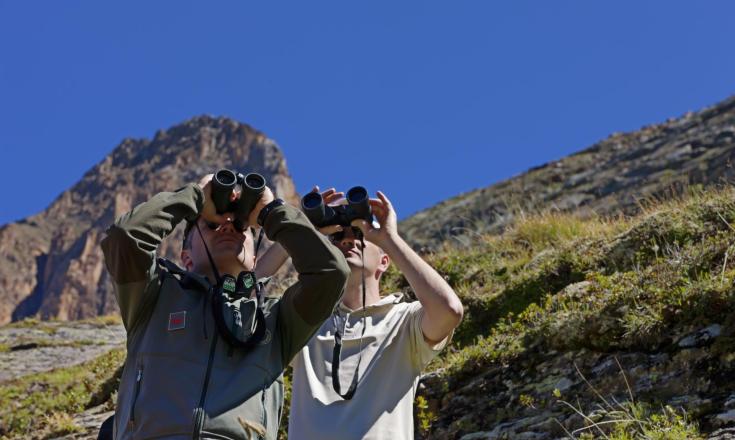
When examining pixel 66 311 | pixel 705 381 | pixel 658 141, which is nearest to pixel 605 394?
pixel 705 381

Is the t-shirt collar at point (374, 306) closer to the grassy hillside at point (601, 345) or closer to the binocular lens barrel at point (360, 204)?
the binocular lens barrel at point (360, 204)

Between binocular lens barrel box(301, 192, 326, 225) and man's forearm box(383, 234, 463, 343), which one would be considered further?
binocular lens barrel box(301, 192, 326, 225)

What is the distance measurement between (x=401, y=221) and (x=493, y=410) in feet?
67.4

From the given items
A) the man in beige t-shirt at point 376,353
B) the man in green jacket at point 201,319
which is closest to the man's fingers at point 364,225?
the man in beige t-shirt at point 376,353

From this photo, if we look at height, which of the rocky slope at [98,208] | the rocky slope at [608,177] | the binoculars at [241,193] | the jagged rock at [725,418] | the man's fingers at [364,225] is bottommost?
the jagged rock at [725,418]

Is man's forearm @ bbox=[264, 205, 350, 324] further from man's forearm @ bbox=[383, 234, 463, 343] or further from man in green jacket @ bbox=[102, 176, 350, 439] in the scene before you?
man's forearm @ bbox=[383, 234, 463, 343]

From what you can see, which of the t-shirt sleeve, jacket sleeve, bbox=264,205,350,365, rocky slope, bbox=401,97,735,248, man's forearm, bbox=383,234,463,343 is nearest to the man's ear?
jacket sleeve, bbox=264,205,350,365

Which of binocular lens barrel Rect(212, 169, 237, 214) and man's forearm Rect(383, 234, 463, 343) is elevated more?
binocular lens barrel Rect(212, 169, 237, 214)

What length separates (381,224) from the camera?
15.0ft

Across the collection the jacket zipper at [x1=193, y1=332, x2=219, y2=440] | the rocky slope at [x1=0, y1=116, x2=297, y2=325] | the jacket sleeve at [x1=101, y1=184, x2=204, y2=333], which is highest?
the rocky slope at [x1=0, y1=116, x2=297, y2=325]

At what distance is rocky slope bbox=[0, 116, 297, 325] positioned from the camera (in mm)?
87188

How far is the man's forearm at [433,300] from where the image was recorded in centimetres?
425

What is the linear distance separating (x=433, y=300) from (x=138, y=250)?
148 centimetres

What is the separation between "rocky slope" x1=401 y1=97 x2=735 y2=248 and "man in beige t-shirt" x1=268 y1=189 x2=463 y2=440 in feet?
36.9
